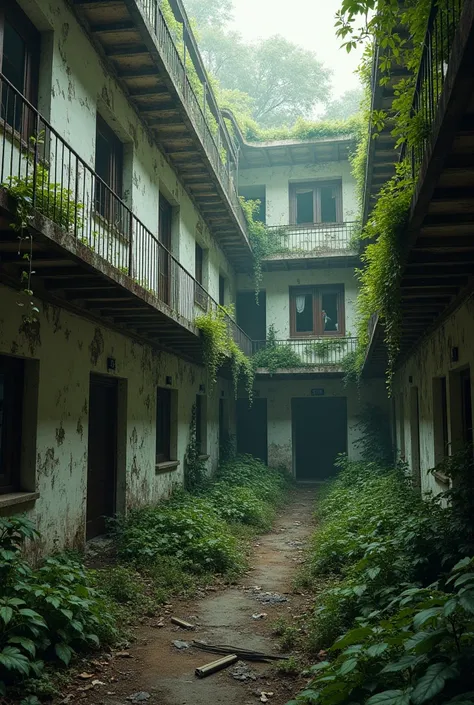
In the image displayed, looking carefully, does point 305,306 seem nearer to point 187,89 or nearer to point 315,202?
point 315,202

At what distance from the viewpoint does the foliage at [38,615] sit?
14.9 ft

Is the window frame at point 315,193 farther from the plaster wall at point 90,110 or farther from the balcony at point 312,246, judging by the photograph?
the plaster wall at point 90,110

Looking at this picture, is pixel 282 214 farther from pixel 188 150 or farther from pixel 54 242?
pixel 54 242

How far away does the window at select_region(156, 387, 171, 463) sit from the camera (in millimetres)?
12617

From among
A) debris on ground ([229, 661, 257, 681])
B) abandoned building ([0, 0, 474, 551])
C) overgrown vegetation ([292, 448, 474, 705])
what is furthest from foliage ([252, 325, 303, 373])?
debris on ground ([229, 661, 257, 681])

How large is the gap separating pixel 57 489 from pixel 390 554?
403cm

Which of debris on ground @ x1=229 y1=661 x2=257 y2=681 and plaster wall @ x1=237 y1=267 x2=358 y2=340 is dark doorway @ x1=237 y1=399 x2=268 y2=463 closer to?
plaster wall @ x1=237 y1=267 x2=358 y2=340

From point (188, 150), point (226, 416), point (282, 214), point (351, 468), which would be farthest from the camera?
point (282, 214)

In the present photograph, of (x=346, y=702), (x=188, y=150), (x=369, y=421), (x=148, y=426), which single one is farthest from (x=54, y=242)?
(x=369, y=421)

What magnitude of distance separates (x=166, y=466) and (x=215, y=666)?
697cm

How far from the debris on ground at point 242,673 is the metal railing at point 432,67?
4.52 m

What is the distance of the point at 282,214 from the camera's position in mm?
21531

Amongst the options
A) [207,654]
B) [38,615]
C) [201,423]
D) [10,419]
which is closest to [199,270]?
[201,423]

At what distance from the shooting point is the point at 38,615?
470 cm
